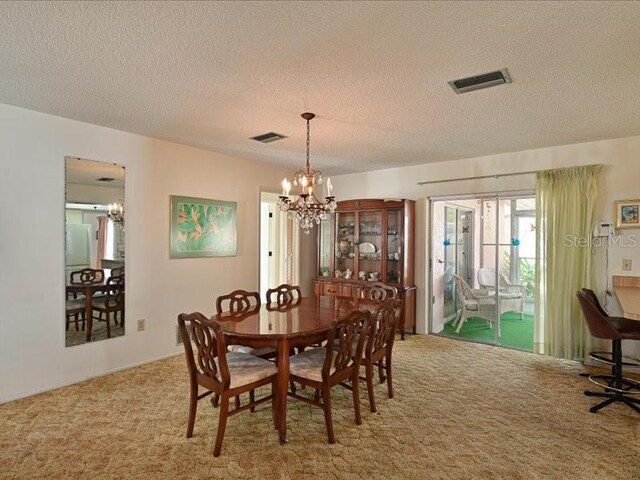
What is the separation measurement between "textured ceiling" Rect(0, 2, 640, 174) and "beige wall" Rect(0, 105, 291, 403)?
300mm

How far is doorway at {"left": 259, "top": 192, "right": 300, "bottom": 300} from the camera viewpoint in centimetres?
596

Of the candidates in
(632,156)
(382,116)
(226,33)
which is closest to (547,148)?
(632,156)

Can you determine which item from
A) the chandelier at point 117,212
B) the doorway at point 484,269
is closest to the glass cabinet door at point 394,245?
the doorway at point 484,269

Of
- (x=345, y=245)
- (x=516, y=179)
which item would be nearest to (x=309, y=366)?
(x=345, y=245)

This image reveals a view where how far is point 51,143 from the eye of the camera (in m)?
3.17

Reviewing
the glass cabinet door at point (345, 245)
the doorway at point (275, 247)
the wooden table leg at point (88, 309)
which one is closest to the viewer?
the wooden table leg at point (88, 309)

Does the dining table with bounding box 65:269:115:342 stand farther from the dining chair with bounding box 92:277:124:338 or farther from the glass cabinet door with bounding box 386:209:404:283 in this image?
the glass cabinet door with bounding box 386:209:404:283

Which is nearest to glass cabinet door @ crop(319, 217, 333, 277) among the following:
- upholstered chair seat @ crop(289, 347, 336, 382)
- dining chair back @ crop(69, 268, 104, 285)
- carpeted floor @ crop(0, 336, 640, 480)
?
carpeted floor @ crop(0, 336, 640, 480)

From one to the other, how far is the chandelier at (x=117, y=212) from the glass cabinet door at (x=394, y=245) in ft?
10.8

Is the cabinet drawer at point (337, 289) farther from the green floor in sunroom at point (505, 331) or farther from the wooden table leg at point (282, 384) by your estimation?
Result: the wooden table leg at point (282, 384)

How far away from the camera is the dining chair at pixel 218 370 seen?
219cm

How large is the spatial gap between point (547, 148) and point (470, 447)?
3.37 meters

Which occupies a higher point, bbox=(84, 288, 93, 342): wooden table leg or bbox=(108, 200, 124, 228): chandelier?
bbox=(108, 200, 124, 228): chandelier

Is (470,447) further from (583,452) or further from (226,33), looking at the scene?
(226,33)
